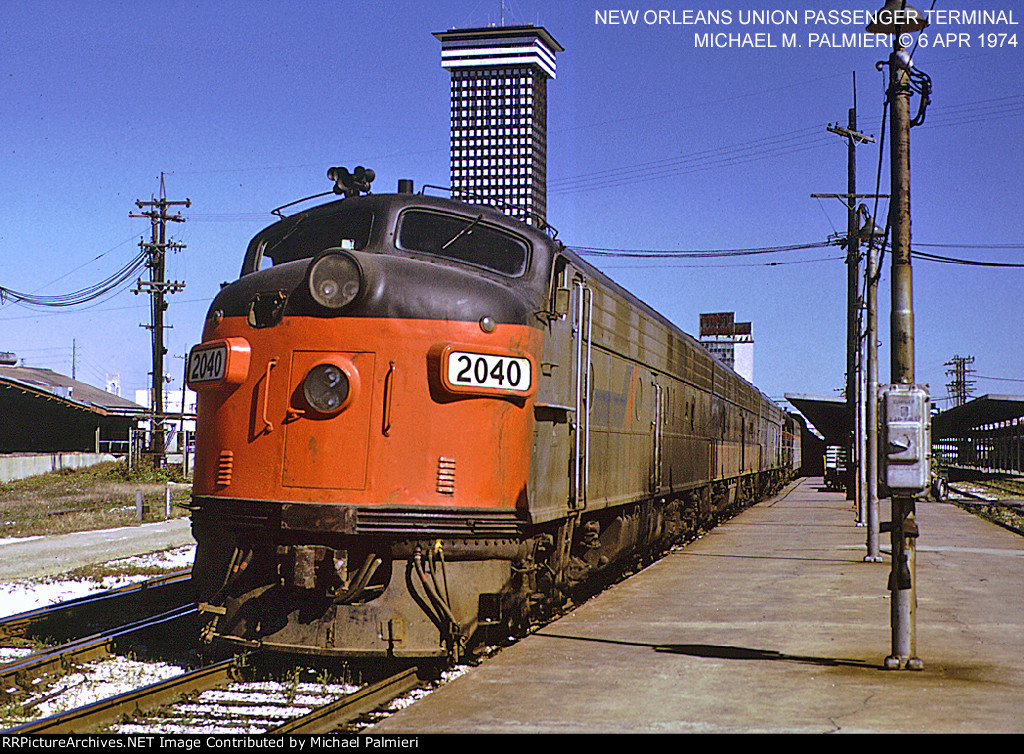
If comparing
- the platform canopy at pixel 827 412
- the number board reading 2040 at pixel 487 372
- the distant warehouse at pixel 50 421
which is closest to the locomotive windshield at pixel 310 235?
the number board reading 2040 at pixel 487 372

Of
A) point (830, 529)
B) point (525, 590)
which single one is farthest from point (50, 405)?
point (525, 590)

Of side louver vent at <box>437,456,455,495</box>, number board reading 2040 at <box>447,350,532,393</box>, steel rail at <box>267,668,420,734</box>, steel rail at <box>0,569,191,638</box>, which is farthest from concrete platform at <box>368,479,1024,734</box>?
steel rail at <box>0,569,191,638</box>

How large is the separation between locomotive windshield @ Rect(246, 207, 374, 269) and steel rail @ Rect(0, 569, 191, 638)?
4.56 metres

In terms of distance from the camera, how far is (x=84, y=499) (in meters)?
32.0

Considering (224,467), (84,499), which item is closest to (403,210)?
(224,467)

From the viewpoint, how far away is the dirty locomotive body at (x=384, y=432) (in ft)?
25.7

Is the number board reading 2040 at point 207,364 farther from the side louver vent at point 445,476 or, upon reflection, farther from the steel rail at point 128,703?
the steel rail at point 128,703

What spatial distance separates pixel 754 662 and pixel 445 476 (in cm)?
300

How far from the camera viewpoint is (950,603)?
1209 cm

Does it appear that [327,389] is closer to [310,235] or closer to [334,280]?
[334,280]

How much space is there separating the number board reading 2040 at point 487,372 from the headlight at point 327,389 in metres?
0.83

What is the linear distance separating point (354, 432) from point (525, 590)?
2136mm

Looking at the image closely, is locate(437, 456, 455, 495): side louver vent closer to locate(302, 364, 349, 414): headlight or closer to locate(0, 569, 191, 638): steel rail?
locate(302, 364, 349, 414): headlight

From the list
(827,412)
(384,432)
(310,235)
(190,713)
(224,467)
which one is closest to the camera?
(190,713)
